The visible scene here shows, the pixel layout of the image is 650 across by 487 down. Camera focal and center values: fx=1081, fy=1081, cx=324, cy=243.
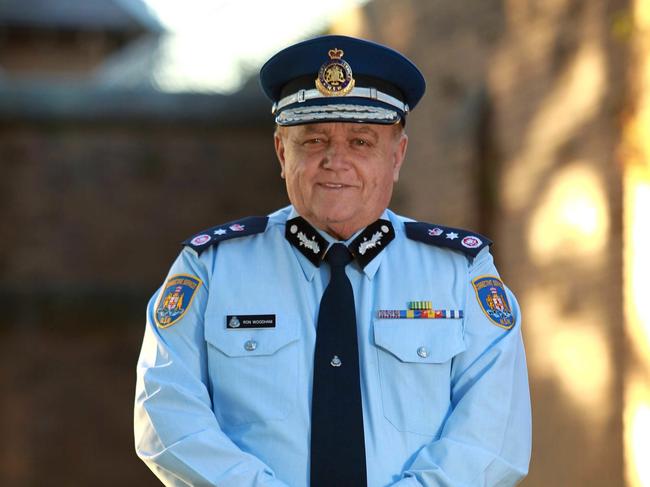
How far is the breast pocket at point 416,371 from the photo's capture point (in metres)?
2.59

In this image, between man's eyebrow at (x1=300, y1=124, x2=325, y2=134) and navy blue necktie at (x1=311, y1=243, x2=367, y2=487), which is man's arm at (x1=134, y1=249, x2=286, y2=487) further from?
man's eyebrow at (x1=300, y1=124, x2=325, y2=134)

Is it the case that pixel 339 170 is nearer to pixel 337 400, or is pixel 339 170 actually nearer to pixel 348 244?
pixel 348 244

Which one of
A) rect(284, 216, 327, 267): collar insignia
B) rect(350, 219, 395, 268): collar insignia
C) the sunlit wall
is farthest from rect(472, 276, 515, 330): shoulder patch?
the sunlit wall

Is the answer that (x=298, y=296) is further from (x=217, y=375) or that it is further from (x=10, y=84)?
(x=10, y=84)

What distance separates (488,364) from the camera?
2.62m

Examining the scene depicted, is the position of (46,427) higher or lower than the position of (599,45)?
lower

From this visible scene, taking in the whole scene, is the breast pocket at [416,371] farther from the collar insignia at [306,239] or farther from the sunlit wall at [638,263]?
the sunlit wall at [638,263]

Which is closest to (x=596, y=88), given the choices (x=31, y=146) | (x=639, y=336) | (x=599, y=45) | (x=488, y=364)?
(x=599, y=45)

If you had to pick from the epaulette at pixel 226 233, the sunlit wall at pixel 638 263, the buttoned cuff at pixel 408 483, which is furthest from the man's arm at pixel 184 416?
the sunlit wall at pixel 638 263

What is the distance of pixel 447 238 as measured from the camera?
2840mm

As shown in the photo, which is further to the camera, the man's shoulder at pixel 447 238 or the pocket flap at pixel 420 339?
the man's shoulder at pixel 447 238

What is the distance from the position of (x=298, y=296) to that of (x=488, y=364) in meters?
0.50

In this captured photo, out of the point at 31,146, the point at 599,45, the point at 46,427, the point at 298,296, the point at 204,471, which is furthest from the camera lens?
the point at 31,146

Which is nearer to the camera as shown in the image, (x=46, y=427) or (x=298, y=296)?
(x=298, y=296)
